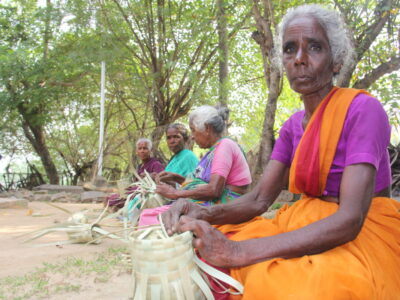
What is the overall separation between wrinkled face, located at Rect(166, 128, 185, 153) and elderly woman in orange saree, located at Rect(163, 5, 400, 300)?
8.46 feet

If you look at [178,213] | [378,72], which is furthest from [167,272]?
[378,72]

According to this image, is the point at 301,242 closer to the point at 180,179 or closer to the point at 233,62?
the point at 180,179

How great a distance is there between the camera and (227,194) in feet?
9.27

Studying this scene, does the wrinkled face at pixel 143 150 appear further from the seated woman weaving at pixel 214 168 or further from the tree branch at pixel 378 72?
the tree branch at pixel 378 72

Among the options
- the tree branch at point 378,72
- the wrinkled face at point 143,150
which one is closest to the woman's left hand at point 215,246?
the wrinkled face at point 143,150

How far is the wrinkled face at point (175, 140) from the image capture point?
14.0ft

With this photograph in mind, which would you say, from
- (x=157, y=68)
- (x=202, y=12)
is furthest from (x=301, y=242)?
(x=157, y=68)

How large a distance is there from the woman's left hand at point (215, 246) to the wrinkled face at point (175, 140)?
3.00m

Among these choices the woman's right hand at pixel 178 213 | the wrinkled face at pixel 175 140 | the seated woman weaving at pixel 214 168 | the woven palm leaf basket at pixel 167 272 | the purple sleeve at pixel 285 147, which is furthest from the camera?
the wrinkled face at pixel 175 140

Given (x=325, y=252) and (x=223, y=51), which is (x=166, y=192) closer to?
(x=325, y=252)

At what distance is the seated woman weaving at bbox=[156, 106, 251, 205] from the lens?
8.85 feet

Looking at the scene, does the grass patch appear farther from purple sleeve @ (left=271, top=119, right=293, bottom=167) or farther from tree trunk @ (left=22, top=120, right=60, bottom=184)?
tree trunk @ (left=22, top=120, right=60, bottom=184)

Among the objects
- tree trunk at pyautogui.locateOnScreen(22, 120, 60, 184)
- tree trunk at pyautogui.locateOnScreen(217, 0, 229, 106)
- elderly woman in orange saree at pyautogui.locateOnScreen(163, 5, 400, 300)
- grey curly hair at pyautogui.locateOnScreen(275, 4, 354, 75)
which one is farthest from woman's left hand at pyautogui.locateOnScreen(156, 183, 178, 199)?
tree trunk at pyautogui.locateOnScreen(22, 120, 60, 184)

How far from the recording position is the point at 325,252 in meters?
1.21
